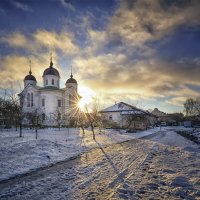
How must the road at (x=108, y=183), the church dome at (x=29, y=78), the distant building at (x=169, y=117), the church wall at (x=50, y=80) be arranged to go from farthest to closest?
the distant building at (x=169, y=117) < the church dome at (x=29, y=78) < the church wall at (x=50, y=80) < the road at (x=108, y=183)

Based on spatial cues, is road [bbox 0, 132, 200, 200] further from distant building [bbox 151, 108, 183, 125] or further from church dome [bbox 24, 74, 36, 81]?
distant building [bbox 151, 108, 183, 125]

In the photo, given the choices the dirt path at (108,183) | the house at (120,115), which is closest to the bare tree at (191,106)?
the house at (120,115)

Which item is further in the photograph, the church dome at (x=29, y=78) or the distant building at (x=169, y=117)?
the distant building at (x=169, y=117)

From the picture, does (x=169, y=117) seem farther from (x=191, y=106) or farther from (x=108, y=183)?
(x=108, y=183)

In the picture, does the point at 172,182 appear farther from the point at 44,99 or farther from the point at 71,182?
the point at 44,99

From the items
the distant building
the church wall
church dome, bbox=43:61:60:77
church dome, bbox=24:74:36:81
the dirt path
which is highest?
church dome, bbox=43:61:60:77

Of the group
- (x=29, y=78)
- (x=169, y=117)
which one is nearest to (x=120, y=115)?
(x=29, y=78)

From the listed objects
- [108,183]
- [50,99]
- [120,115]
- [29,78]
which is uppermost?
[29,78]

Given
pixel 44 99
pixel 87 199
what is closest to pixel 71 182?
pixel 87 199

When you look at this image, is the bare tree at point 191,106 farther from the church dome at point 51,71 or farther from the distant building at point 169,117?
the church dome at point 51,71

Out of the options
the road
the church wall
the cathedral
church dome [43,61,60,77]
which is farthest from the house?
the road

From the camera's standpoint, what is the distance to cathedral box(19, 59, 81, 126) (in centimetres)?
5981

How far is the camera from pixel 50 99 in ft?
201

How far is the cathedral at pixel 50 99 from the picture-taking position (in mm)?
59812
